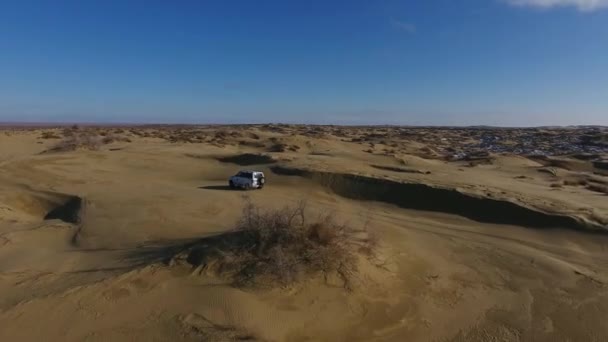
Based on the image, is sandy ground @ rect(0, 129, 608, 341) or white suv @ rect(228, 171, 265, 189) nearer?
sandy ground @ rect(0, 129, 608, 341)

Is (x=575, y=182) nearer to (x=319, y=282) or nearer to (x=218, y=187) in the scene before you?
(x=218, y=187)

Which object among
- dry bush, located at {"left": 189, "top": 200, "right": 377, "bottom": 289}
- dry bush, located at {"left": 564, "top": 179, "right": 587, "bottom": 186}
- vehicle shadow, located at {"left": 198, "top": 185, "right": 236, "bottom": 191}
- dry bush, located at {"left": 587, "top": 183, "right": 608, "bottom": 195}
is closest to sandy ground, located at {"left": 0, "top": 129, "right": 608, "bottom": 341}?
dry bush, located at {"left": 189, "top": 200, "right": 377, "bottom": 289}

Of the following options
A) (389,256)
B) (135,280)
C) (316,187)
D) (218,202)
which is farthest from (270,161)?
(135,280)

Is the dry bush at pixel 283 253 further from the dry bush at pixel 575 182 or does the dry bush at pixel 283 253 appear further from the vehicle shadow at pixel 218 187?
the dry bush at pixel 575 182

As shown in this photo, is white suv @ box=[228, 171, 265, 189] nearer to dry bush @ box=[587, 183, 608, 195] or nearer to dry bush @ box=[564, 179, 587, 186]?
dry bush @ box=[587, 183, 608, 195]

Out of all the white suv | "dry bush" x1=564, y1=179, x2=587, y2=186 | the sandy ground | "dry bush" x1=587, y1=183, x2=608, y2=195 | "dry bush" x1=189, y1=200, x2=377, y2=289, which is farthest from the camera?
"dry bush" x1=564, y1=179, x2=587, y2=186
